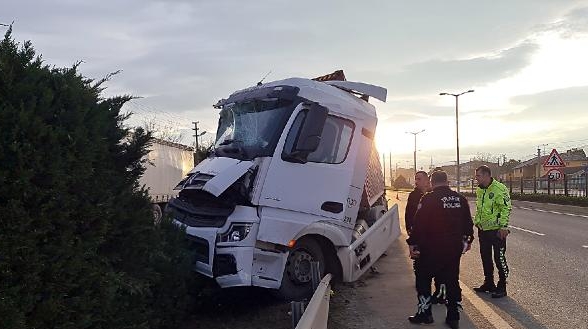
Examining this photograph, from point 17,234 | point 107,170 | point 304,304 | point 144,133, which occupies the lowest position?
point 304,304

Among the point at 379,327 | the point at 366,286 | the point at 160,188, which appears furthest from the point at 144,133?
the point at 160,188

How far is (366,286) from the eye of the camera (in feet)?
27.2

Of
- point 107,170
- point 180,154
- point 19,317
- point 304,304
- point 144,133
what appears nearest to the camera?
point 19,317

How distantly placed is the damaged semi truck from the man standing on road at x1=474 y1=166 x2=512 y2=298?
4.37ft

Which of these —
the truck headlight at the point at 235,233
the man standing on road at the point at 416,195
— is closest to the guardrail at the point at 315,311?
the truck headlight at the point at 235,233

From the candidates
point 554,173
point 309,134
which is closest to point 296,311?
point 309,134

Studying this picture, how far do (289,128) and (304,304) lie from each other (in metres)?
2.29

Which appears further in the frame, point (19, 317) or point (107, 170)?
point (107, 170)

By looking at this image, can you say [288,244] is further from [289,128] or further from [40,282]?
[40,282]

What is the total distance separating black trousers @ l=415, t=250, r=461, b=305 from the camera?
6047 millimetres

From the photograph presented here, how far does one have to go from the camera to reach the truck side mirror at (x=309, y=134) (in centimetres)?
641

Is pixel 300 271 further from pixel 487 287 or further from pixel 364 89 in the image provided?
pixel 364 89

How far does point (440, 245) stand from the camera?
19.9 ft

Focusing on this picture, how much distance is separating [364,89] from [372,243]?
241 cm
